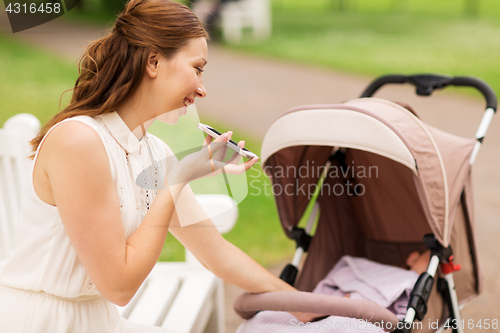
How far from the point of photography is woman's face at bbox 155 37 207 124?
129cm

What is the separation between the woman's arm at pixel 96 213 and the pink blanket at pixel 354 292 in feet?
1.75

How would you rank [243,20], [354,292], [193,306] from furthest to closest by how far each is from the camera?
[243,20] → [354,292] → [193,306]

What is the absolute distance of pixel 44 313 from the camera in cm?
131

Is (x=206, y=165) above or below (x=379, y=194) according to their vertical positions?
above

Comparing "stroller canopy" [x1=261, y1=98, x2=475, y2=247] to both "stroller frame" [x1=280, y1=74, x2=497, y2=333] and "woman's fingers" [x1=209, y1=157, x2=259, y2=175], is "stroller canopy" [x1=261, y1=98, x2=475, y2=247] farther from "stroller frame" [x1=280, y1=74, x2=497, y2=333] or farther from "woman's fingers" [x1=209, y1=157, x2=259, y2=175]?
"woman's fingers" [x1=209, y1=157, x2=259, y2=175]

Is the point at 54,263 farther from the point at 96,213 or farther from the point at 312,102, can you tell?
the point at 312,102

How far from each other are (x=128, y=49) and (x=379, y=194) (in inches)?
56.1

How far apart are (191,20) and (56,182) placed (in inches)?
20.3

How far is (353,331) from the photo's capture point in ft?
4.92

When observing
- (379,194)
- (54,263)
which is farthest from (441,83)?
(54,263)

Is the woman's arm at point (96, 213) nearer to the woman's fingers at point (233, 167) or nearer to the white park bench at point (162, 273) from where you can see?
the woman's fingers at point (233, 167)

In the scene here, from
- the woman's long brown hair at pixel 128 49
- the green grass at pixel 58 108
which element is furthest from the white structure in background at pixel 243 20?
the woman's long brown hair at pixel 128 49

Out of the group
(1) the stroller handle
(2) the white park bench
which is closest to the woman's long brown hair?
(2) the white park bench

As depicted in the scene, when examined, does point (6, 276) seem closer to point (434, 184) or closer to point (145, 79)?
point (145, 79)
